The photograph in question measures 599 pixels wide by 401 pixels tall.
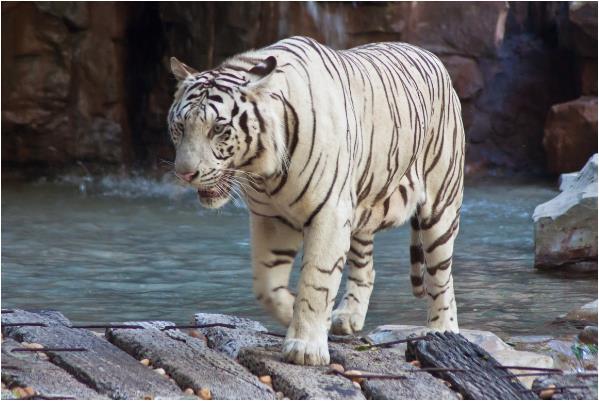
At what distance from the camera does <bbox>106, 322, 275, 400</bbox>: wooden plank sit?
3.78 metres

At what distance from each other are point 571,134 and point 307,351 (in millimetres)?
9355

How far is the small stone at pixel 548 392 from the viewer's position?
3.83m

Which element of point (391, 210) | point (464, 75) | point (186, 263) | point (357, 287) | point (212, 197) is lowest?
point (186, 263)

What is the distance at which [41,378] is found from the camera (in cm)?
374

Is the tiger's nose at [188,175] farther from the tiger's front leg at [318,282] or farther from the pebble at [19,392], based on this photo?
the pebble at [19,392]

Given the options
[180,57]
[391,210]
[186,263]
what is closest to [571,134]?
[180,57]

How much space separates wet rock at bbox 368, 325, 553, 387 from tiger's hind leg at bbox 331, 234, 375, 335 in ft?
0.40

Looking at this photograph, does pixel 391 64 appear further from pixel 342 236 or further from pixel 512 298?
pixel 512 298

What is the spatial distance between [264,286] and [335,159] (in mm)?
659

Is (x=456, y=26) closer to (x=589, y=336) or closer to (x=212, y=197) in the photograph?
(x=589, y=336)

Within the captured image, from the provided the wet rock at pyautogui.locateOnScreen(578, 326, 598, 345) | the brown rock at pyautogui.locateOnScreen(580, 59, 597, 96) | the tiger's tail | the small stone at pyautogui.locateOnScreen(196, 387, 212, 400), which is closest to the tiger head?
the small stone at pyautogui.locateOnScreen(196, 387, 212, 400)

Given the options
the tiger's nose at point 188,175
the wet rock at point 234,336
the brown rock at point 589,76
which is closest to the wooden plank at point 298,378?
the wet rock at point 234,336

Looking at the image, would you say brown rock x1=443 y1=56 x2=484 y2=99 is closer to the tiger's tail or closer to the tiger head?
the tiger's tail

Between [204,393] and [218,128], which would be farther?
[218,128]
